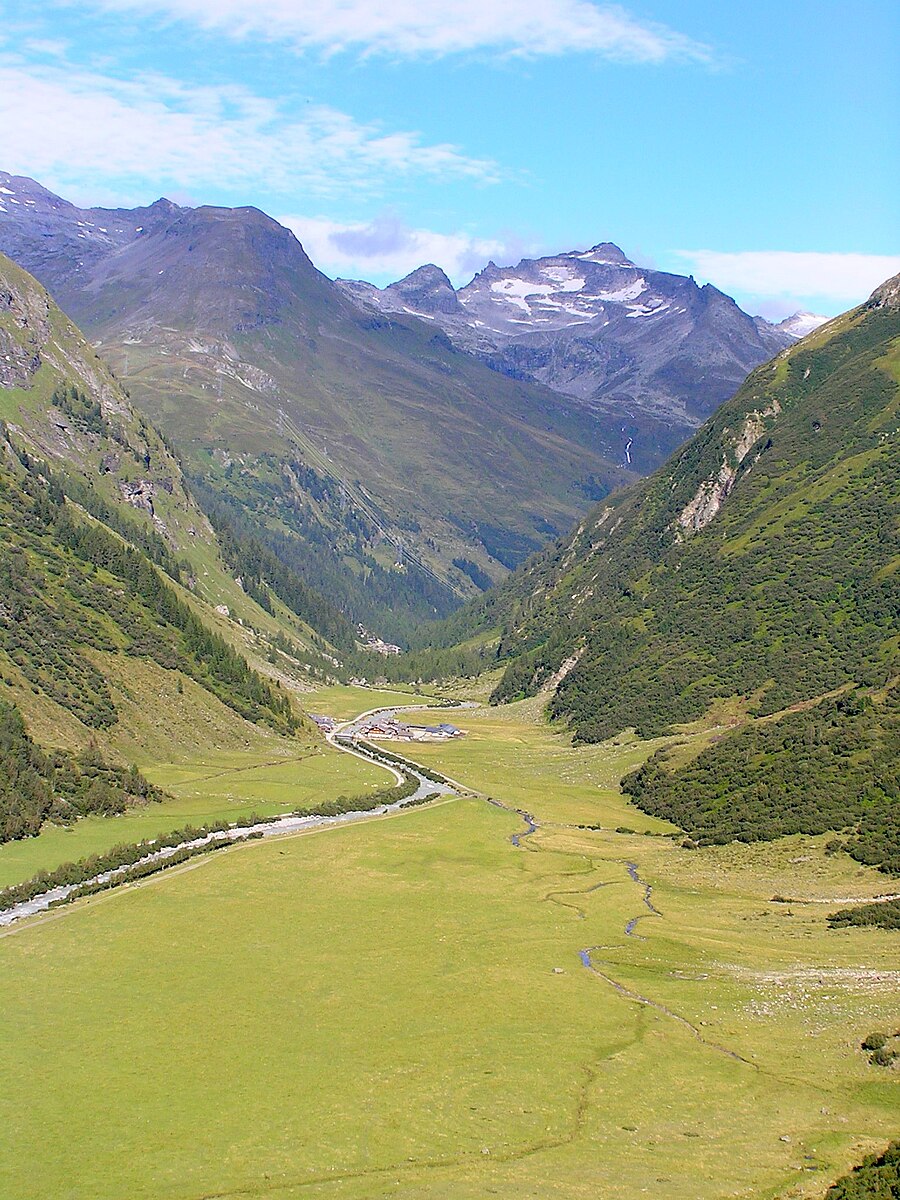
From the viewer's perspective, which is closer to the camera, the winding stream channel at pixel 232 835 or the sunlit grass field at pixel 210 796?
the winding stream channel at pixel 232 835

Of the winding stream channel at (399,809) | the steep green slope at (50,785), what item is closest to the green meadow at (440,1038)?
the winding stream channel at (399,809)

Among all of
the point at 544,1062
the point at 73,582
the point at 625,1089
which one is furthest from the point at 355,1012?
the point at 73,582

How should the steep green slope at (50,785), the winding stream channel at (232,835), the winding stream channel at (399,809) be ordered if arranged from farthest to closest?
the steep green slope at (50,785), the winding stream channel at (232,835), the winding stream channel at (399,809)

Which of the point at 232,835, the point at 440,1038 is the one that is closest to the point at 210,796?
the point at 232,835

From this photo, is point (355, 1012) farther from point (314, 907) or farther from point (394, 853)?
point (394, 853)

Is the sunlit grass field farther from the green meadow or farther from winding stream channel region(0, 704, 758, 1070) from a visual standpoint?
the green meadow

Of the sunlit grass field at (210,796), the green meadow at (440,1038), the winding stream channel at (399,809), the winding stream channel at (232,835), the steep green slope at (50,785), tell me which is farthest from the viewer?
the steep green slope at (50,785)

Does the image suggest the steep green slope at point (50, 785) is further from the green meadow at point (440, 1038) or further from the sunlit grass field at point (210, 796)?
the green meadow at point (440, 1038)

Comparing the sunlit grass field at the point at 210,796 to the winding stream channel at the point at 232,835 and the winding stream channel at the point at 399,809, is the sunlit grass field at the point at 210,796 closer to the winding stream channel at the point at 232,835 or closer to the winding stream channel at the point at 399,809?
the winding stream channel at the point at 232,835

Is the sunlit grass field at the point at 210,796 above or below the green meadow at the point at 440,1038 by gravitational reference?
below
